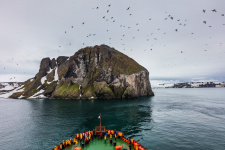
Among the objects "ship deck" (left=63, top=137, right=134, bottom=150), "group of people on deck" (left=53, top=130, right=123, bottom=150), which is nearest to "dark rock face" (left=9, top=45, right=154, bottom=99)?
"group of people on deck" (left=53, top=130, right=123, bottom=150)

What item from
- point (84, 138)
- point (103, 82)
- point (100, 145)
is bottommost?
point (100, 145)

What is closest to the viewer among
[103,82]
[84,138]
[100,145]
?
[100,145]

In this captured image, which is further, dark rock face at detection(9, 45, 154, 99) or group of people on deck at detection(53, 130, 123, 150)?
dark rock face at detection(9, 45, 154, 99)

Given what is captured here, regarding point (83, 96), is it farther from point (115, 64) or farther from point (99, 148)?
point (99, 148)

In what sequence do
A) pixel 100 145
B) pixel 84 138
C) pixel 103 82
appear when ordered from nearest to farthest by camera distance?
1. pixel 100 145
2. pixel 84 138
3. pixel 103 82

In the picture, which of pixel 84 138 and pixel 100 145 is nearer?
pixel 100 145

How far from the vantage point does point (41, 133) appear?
47812mm

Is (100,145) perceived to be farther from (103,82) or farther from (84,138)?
(103,82)

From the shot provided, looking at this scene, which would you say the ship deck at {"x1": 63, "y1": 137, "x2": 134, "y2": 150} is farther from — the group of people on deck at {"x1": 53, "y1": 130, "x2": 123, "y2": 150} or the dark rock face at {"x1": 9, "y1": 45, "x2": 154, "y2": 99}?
the dark rock face at {"x1": 9, "y1": 45, "x2": 154, "y2": 99}

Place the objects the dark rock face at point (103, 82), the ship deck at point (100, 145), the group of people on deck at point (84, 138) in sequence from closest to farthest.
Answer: the ship deck at point (100, 145) < the group of people on deck at point (84, 138) < the dark rock face at point (103, 82)

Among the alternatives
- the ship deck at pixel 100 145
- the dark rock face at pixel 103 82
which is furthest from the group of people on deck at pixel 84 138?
the dark rock face at pixel 103 82

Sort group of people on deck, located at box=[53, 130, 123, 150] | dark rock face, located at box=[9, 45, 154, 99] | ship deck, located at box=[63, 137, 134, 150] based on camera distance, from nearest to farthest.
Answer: ship deck, located at box=[63, 137, 134, 150] → group of people on deck, located at box=[53, 130, 123, 150] → dark rock face, located at box=[9, 45, 154, 99]

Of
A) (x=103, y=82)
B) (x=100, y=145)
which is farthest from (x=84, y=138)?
(x=103, y=82)

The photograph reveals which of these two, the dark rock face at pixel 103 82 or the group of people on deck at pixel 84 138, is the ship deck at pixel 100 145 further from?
the dark rock face at pixel 103 82
